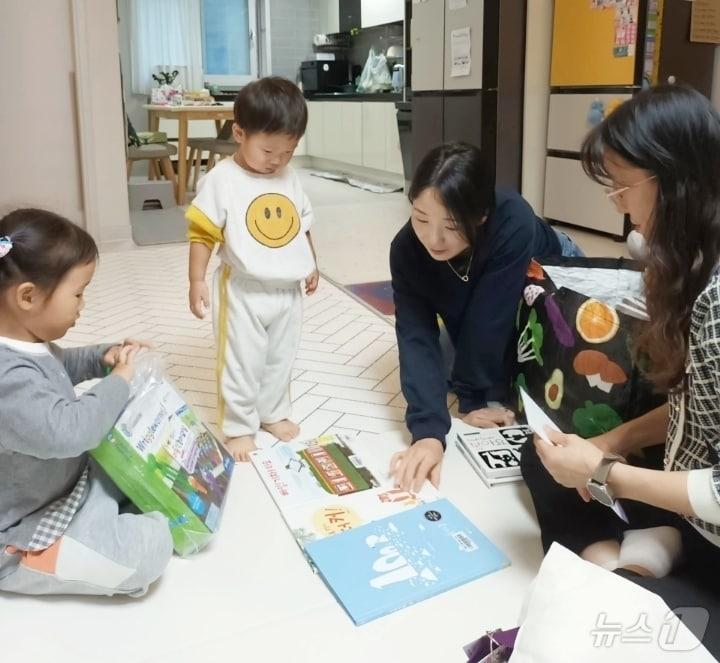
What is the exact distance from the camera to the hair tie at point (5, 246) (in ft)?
3.18

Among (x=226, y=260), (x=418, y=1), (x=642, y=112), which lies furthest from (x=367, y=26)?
(x=642, y=112)

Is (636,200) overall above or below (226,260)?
above

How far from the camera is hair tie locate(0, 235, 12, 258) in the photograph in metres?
0.97

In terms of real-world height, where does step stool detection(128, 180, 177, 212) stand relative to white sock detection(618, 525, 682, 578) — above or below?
above

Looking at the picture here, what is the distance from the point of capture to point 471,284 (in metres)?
1.60

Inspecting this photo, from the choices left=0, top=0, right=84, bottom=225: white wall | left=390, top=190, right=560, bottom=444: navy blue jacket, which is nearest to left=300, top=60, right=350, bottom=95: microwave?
left=0, top=0, right=84, bottom=225: white wall

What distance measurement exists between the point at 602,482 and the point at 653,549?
146 mm

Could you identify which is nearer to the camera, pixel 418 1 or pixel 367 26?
pixel 418 1

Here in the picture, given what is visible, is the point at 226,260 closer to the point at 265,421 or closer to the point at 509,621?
the point at 265,421

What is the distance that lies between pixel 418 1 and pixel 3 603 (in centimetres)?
429

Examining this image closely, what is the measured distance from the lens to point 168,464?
1180 millimetres

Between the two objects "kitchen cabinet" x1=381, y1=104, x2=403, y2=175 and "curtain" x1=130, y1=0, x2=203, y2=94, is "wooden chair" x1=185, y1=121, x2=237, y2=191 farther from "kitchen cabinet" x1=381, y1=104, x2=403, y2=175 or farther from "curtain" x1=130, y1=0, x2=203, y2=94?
"curtain" x1=130, y1=0, x2=203, y2=94

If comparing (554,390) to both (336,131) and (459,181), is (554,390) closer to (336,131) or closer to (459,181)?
(459,181)

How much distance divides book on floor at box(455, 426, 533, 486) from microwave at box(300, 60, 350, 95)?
232 inches
